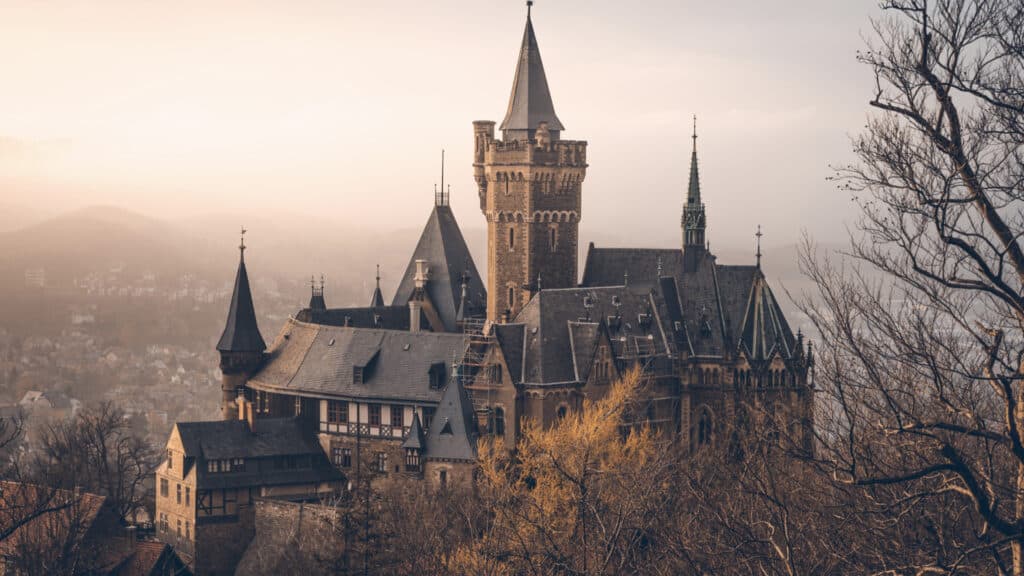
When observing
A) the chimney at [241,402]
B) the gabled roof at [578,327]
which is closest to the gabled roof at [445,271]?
the chimney at [241,402]

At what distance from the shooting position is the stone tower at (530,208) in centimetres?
8644

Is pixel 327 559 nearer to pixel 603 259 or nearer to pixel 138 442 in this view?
pixel 603 259

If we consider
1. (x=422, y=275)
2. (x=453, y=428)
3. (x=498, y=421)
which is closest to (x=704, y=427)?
(x=498, y=421)

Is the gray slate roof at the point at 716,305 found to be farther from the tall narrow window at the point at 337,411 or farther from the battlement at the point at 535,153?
the tall narrow window at the point at 337,411

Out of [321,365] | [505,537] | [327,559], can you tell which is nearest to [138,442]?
[321,365]

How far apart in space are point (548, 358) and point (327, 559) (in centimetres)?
1667

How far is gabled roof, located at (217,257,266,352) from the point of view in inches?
3551

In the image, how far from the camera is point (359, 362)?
278ft

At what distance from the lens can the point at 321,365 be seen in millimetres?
86375

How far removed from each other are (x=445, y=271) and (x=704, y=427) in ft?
71.8

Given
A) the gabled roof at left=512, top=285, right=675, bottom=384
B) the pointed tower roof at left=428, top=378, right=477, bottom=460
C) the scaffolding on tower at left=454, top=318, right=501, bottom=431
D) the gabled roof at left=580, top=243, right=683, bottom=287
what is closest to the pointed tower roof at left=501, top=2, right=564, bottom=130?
the gabled roof at left=580, top=243, right=683, bottom=287

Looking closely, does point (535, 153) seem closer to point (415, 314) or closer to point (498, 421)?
point (415, 314)

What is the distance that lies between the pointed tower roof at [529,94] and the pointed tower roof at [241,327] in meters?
18.2

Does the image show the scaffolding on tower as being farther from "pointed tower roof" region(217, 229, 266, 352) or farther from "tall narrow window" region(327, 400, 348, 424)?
"pointed tower roof" region(217, 229, 266, 352)
